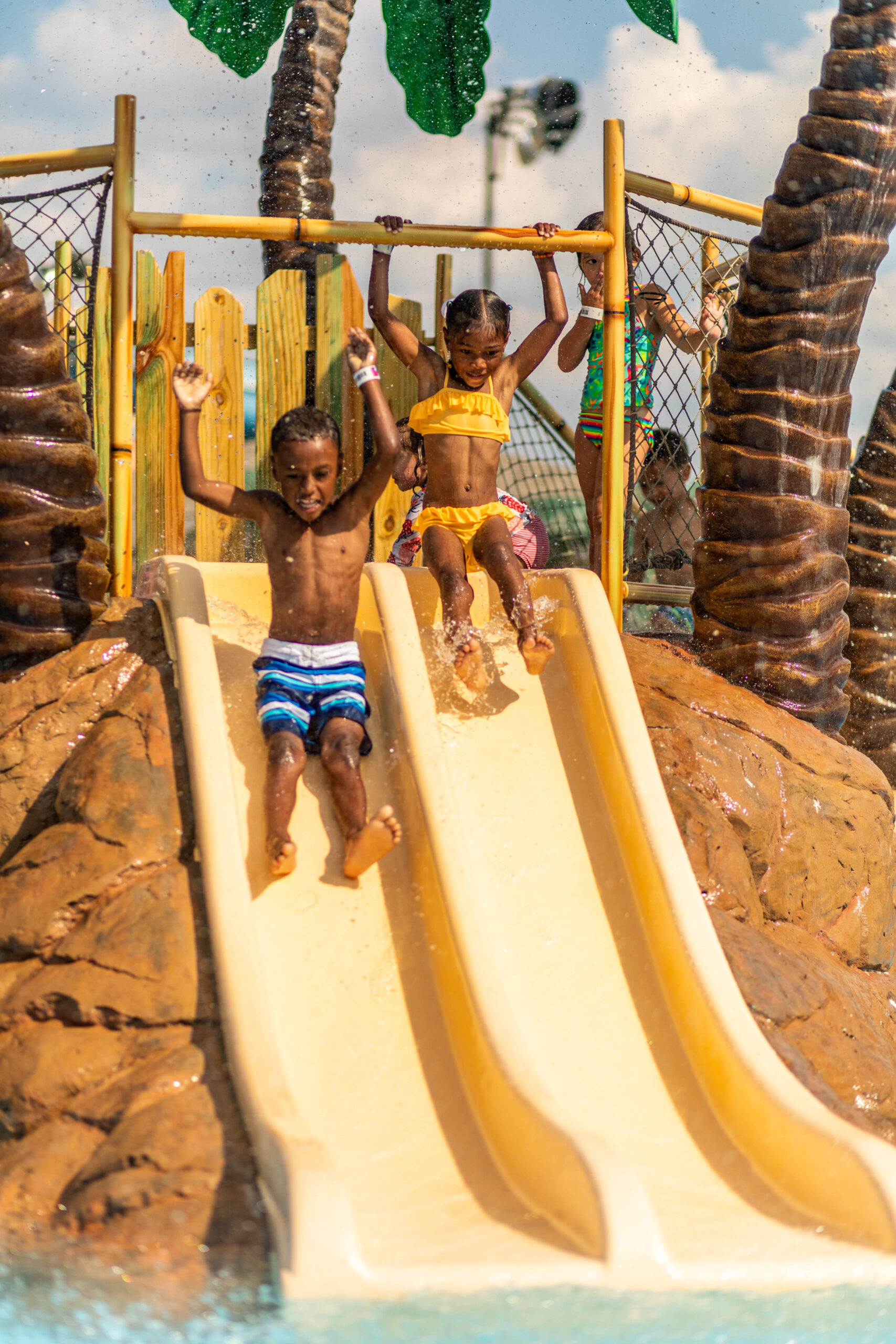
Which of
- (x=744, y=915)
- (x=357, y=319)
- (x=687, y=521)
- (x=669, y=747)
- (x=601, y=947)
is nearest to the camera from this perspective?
(x=601, y=947)

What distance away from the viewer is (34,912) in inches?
146

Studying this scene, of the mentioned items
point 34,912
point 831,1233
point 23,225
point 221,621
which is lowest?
point 831,1233

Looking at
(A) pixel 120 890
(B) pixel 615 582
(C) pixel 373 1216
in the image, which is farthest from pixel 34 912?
(B) pixel 615 582

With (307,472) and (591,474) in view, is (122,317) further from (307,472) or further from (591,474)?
(591,474)

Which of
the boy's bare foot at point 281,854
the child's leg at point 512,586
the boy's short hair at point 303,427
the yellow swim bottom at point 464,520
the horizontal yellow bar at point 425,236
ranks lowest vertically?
the boy's bare foot at point 281,854

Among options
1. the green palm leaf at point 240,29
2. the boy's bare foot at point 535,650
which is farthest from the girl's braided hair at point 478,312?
the green palm leaf at point 240,29

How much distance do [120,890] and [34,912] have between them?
0.26m

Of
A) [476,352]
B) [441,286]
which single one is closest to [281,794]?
[476,352]

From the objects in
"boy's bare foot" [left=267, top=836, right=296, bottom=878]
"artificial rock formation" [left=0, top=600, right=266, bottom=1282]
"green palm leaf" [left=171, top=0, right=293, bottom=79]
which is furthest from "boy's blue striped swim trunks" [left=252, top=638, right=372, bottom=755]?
"green palm leaf" [left=171, top=0, right=293, bottom=79]

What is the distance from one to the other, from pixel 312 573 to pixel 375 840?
1.06 metres

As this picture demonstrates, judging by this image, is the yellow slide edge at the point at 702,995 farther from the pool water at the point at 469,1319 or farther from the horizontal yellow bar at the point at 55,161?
the horizontal yellow bar at the point at 55,161

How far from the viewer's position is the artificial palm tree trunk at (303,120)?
32.2ft

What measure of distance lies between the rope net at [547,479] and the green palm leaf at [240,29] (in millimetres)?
3739

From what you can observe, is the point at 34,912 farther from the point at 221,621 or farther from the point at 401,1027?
the point at 221,621
